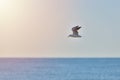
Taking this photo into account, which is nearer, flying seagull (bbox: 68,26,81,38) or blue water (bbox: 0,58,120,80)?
blue water (bbox: 0,58,120,80)

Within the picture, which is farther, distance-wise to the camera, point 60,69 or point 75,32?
point 75,32

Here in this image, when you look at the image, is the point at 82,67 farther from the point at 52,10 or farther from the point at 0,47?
the point at 0,47

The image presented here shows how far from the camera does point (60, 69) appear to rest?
264 cm

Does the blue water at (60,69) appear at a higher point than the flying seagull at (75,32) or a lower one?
lower

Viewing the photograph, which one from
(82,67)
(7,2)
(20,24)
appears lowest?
(82,67)

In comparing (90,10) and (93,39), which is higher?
(90,10)

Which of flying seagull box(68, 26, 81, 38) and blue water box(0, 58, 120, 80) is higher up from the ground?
flying seagull box(68, 26, 81, 38)

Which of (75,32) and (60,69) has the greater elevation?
(75,32)

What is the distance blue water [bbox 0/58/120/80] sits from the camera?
2.32 meters

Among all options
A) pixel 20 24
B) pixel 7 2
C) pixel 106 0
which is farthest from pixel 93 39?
pixel 7 2

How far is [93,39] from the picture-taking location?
323 cm

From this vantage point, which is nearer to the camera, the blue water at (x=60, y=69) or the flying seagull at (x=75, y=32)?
the blue water at (x=60, y=69)

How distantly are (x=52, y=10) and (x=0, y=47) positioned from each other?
806 millimetres

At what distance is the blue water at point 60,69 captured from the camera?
2.32m
